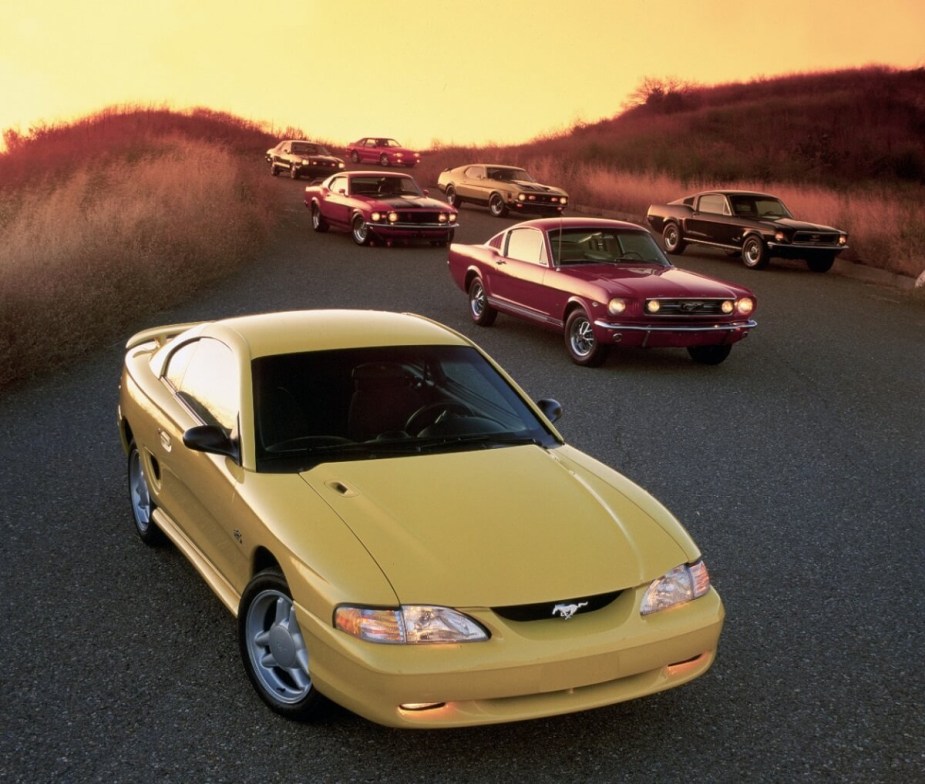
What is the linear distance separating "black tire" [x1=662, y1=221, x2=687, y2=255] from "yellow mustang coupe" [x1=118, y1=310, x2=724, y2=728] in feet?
62.0

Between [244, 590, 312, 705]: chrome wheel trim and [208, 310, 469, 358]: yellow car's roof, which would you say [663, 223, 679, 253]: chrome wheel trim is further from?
[244, 590, 312, 705]: chrome wheel trim

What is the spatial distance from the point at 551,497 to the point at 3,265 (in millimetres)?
10071

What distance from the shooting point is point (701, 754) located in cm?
407

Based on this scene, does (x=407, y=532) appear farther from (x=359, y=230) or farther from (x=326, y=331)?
(x=359, y=230)

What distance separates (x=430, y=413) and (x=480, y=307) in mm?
8874

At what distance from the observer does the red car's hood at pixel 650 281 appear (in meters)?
11.4

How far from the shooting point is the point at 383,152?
48969mm

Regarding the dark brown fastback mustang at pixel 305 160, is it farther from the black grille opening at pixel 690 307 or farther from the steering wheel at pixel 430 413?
the steering wheel at pixel 430 413

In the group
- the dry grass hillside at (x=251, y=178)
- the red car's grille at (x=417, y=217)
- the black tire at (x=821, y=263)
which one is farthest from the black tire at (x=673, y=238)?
the red car's grille at (x=417, y=217)

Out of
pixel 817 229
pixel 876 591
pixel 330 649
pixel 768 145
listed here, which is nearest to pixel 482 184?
pixel 817 229

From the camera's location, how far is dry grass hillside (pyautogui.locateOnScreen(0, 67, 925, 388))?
13.4m

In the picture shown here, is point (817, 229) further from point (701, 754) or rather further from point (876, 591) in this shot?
point (701, 754)

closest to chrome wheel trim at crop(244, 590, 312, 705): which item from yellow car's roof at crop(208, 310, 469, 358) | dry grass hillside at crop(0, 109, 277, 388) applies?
yellow car's roof at crop(208, 310, 469, 358)

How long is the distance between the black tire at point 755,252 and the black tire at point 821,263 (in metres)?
1.02
